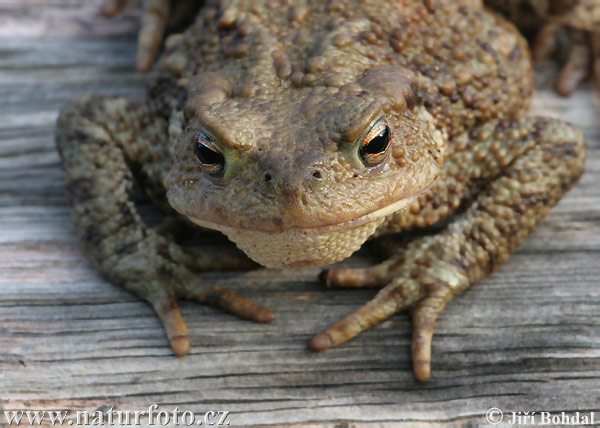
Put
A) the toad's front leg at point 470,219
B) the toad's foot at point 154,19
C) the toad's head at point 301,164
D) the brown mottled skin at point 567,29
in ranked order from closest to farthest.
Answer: the toad's head at point 301,164 → the toad's front leg at point 470,219 → the brown mottled skin at point 567,29 → the toad's foot at point 154,19

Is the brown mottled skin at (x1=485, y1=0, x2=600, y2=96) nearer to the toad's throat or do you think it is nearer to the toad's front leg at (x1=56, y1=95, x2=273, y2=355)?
the toad's throat

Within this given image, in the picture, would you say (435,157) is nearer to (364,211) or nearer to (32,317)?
(364,211)

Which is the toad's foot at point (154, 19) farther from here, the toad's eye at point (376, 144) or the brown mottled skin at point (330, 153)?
the toad's eye at point (376, 144)

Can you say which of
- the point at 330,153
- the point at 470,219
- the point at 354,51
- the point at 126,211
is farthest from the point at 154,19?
the point at 470,219

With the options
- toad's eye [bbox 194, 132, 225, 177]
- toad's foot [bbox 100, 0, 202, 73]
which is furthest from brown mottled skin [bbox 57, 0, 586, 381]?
toad's foot [bbox 100, 0, 202, 73]

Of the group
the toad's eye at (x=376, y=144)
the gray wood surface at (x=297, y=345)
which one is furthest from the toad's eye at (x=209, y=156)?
the gray wood surface at (x=297, y=345)

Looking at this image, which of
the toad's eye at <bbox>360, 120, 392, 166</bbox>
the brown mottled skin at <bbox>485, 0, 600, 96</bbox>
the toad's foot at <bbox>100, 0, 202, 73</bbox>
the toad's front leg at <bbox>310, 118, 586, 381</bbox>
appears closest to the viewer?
the toad's eye at <bbox>360, 120, 392, 166</bbox>
